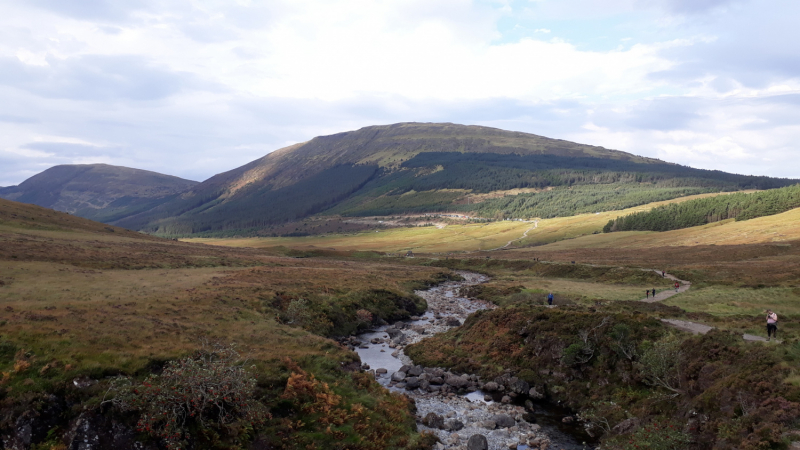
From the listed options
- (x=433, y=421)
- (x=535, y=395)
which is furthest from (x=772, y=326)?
(x=433, y=421)

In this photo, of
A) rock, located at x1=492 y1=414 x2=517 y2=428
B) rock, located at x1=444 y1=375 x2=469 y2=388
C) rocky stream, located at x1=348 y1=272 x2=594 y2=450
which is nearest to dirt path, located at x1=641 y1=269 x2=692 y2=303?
rocky stream, located at x1=348 y1=272 x2=594 y2=450

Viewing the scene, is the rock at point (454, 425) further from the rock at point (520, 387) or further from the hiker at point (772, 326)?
the hiker at point (772, 326)

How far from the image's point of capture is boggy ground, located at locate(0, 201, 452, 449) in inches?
736

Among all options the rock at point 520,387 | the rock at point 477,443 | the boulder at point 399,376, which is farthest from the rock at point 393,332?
the rock at point 477,443

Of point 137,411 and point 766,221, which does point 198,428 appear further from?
point 766,221

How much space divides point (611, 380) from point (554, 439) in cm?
728

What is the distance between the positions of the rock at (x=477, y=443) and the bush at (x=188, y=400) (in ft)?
36.9

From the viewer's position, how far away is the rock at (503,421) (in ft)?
85.6

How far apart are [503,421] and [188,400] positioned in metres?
18.3

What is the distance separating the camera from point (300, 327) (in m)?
42.6

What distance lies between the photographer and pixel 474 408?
2861cm

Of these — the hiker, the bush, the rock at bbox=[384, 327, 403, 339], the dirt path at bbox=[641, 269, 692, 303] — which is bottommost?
the rock at bbox=[384, 327, 403, 339]

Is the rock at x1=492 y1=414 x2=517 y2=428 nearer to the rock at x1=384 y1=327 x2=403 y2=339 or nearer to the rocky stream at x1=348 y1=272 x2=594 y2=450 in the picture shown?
the rocky stream at x1=348 y1=272 x2=594 y2=450

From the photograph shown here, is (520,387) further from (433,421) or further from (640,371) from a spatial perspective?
(433,421)
